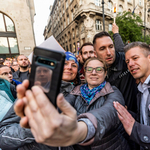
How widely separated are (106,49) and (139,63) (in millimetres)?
824

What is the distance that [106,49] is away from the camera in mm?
2174

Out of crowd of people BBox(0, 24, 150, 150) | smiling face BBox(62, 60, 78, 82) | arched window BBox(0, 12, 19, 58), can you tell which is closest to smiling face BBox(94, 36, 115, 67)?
crowd of people BBox(0, 24, 150, 150)

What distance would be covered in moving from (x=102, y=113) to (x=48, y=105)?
28.4 inches

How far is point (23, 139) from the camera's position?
3.42ft

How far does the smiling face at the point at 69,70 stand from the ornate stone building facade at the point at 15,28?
1113 centimetres

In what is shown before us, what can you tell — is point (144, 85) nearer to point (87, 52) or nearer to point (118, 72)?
point (118, 72)

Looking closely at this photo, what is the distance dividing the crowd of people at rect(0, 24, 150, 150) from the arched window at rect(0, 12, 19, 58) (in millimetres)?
11387

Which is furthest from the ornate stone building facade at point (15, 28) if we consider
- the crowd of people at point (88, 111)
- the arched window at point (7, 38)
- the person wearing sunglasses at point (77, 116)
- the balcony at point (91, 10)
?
the person wearing sunglasses at point (77, 116)

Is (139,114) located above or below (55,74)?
below

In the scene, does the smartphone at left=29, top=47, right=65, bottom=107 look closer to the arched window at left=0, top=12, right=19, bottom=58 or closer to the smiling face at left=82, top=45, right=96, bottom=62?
the smiling face at left=82, top=45, right=96, bottom=62

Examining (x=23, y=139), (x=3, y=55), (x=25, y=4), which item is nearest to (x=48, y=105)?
(x=23, y=139)

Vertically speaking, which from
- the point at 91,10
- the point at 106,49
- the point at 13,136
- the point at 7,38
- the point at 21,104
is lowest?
the point at 13,136

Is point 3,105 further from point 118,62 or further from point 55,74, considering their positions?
point 118,62

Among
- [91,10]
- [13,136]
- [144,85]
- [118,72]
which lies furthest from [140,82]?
[91,10]
